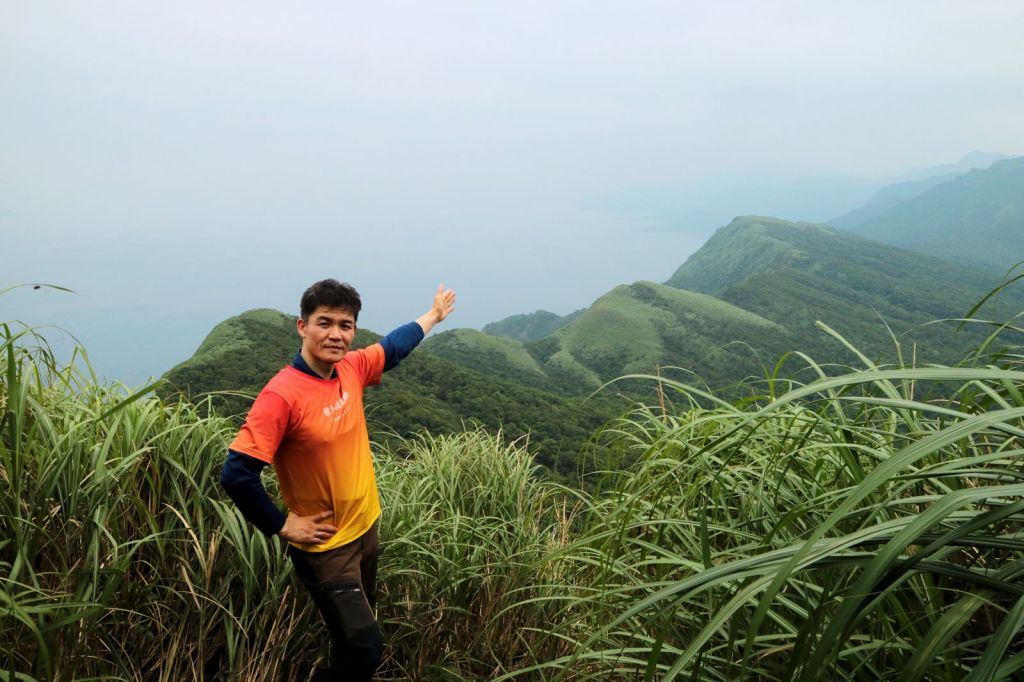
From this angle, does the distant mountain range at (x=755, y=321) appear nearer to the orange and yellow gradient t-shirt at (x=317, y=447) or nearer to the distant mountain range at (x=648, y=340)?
the distant mountain range at (x=648, y=340)

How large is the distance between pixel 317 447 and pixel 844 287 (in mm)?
109664

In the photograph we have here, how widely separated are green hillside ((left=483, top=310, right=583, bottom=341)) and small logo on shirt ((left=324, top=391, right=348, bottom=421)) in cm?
11882

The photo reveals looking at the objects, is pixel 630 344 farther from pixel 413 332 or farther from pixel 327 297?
pixel 327 297

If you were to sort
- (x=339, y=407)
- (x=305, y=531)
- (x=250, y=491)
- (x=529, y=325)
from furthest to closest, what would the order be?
1. (x=529, y=325)
2. (x=339, y=407)
3. (x=305, y=531)
4. (x=250, y=491)

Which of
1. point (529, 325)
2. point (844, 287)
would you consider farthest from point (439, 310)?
point (529, 325)

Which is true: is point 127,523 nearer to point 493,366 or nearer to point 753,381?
point 753,381

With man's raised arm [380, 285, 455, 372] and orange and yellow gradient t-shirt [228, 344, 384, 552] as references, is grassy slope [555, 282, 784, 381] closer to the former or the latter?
man's raised arm [380, 285, 455, 372]

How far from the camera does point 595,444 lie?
280cm

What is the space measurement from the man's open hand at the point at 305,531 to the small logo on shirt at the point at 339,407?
34cm

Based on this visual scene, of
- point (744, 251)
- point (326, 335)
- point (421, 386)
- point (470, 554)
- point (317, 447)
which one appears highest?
point (326, 335)

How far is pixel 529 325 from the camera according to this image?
127m

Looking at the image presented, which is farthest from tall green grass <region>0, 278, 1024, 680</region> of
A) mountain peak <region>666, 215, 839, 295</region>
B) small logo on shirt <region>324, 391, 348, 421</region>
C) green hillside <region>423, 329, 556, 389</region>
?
mountain peak <region>666, 215, 839, 295</region>

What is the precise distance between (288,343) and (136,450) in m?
32.1

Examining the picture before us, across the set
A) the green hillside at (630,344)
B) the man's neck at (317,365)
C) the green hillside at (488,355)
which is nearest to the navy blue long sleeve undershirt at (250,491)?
the man's neck at (317,365)
